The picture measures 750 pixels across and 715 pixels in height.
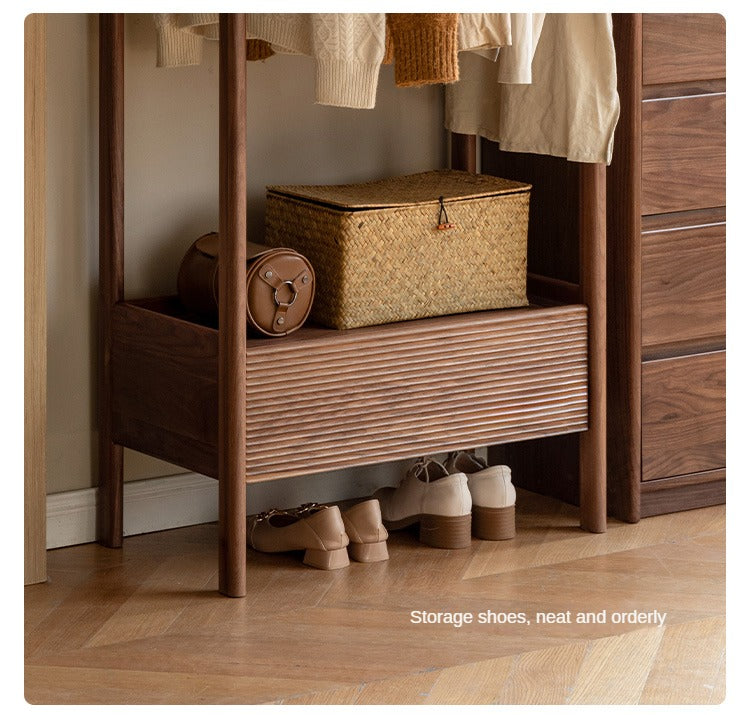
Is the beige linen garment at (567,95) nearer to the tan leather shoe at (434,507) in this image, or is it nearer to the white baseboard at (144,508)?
the tan leather shoe at (434,507)

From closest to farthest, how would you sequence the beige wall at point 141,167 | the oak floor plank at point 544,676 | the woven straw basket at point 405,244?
1. the oak floor plank at point 544,676
2. the woven straw basket at point 405,244
3. the beige wall at point 141,167

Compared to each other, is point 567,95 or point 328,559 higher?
point 567,95

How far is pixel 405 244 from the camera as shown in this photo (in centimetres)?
254

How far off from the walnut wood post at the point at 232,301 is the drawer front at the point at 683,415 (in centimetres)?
87

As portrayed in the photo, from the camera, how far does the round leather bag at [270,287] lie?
2.38 metres

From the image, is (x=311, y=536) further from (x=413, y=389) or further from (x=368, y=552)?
(x=413, y=389)

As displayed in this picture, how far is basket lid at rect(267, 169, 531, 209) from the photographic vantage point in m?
2.56

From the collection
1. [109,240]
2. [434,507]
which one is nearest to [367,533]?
[434,507]

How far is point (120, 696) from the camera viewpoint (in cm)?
204

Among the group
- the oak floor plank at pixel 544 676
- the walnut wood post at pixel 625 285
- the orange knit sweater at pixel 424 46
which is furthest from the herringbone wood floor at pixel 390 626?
the orange knit sweater at pixel 424 46

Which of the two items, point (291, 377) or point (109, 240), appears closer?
point (291, 377)

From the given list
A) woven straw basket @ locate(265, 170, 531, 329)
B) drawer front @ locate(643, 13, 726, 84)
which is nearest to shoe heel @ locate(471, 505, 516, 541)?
woven straw basket @ locate(265, 170, 531, 329)

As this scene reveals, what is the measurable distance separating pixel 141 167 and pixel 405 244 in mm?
523

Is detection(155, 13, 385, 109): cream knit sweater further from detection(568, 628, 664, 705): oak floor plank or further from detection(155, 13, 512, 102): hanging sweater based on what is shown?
detection(568, 628, 664, 705): oak floor plank
